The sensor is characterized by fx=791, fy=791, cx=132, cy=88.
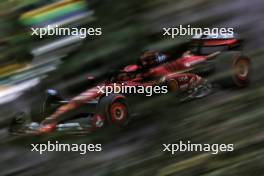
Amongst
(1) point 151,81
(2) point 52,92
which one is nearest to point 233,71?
(1) point 151,81

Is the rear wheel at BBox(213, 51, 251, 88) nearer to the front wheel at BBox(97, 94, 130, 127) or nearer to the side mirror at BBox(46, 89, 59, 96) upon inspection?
the front wheel at BBox(97, 94, 130, 127)

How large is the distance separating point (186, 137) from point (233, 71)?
14 centimetres

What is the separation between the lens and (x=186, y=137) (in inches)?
53.0

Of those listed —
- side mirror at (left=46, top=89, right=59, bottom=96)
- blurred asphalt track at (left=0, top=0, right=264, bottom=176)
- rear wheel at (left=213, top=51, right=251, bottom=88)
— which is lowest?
blurred asphalt track at (left=0, top=0, right=264, bottom=176)

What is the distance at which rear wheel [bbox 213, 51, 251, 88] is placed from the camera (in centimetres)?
129

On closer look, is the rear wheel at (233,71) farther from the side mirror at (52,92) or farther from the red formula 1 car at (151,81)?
the side mirror at (52,92)

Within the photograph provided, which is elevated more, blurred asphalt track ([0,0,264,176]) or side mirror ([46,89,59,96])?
side mirror ([46,89,59,96])

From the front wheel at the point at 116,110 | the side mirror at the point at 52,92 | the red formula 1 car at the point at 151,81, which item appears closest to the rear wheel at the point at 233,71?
the red formula 1 car at the point at 151,81

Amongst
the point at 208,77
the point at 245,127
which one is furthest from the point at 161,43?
the point at 245,127

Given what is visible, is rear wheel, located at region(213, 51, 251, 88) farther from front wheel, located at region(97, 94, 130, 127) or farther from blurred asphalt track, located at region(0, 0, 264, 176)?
front wheel, located at region(97, 94, 130, 127)

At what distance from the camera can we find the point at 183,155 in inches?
53.7

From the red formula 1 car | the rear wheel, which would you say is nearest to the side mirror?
the red formula 1 car

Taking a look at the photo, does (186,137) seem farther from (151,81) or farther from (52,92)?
(52,92)

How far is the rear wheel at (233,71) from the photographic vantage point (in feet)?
4.25
